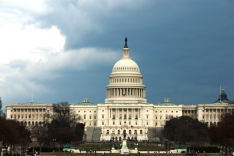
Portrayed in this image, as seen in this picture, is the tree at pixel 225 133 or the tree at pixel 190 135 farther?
the tree at pixel 190 135

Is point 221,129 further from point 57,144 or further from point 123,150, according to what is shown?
point 57,144

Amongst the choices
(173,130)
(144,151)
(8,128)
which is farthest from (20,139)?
(173,130)

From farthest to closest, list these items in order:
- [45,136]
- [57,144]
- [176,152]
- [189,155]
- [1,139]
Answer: [57,144] → [45,136] → [176,152] → [189,155] → [1,139]

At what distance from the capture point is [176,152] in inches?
5994

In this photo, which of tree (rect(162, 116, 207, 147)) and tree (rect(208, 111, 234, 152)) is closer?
tree (rect(208, 111, 234, 152))

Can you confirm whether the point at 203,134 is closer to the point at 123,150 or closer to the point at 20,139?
the point at 123,150

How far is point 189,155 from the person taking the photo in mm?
136125

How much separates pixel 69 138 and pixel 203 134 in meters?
32.9

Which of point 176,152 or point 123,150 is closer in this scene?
point 123,150

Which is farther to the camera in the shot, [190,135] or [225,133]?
[190,135]

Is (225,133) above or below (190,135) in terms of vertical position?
below

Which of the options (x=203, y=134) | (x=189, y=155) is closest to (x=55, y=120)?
(x=203, y=134)

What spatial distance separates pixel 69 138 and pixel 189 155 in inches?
1403

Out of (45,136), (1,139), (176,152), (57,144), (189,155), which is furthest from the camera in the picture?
(57,144)
